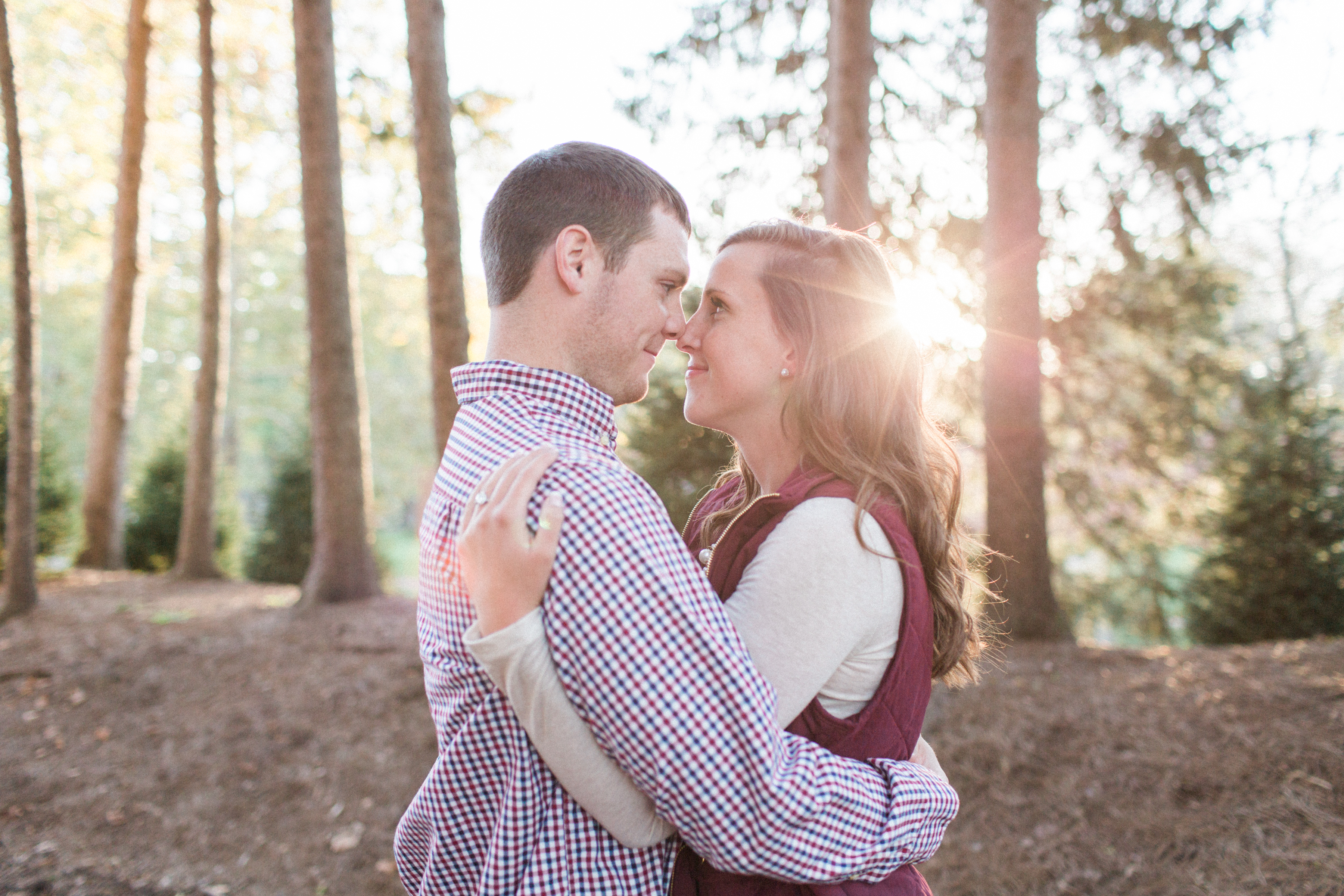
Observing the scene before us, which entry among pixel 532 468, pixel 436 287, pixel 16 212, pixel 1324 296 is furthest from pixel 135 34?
pixel 1324 296

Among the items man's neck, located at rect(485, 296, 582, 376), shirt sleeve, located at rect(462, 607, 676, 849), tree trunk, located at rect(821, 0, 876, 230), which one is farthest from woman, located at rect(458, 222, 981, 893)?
tree trunk, located at rect(821, 0, 876, 230)

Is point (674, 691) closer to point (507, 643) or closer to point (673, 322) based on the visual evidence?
point (507, 643)

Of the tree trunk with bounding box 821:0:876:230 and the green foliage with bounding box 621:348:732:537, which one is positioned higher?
the tree trunk with bounding box 821:0:876:230

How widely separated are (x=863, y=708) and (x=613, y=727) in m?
0.58

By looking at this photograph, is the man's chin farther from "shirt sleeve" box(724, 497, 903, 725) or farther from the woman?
"shirt sleeve" box(724, 497, 903, 725)

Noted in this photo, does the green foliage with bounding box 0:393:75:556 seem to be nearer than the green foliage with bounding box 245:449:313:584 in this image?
No

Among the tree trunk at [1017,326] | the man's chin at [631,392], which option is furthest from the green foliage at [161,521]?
the man's chin at [631,392]

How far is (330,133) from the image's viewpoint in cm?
797

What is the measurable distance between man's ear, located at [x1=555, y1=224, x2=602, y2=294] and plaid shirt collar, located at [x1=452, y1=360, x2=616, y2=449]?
0.61ft

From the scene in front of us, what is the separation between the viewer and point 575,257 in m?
1.69

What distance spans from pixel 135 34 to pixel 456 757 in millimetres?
13909

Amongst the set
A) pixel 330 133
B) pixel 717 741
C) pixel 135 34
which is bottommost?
pixel 717 741

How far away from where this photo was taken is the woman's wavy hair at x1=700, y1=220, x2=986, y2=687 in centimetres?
185

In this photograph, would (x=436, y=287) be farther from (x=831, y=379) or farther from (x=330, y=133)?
(x=330, y=133)
